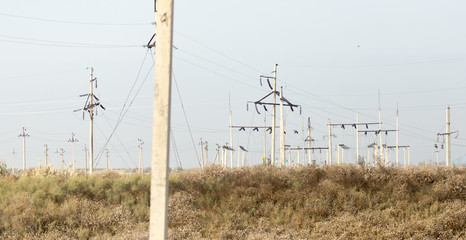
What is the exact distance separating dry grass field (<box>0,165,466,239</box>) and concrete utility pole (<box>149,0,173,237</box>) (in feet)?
35.6

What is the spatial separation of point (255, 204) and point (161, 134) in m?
16.4

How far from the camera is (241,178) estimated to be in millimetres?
26047

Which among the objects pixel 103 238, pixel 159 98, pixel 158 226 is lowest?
pixel 103 238

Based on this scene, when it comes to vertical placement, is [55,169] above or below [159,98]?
below

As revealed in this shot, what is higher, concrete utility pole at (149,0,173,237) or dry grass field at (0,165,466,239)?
concrete utility pole at (149,0,173,237)

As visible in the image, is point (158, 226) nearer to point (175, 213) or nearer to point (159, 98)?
point (159, 98)

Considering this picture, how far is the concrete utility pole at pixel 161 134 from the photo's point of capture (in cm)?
744

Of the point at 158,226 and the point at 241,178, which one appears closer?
the point at 158,226

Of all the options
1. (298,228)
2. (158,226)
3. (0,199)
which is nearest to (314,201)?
(298,228)

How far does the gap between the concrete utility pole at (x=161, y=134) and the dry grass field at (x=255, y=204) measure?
10839mm

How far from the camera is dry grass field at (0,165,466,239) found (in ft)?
66.1

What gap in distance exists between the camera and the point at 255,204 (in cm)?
2345

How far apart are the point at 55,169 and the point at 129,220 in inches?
410

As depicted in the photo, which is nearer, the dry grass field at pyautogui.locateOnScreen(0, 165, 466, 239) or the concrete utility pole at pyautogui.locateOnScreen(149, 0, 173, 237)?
the concrete utility pole at pyautogui.locateOnScreen(149, 0, 173, 237)
